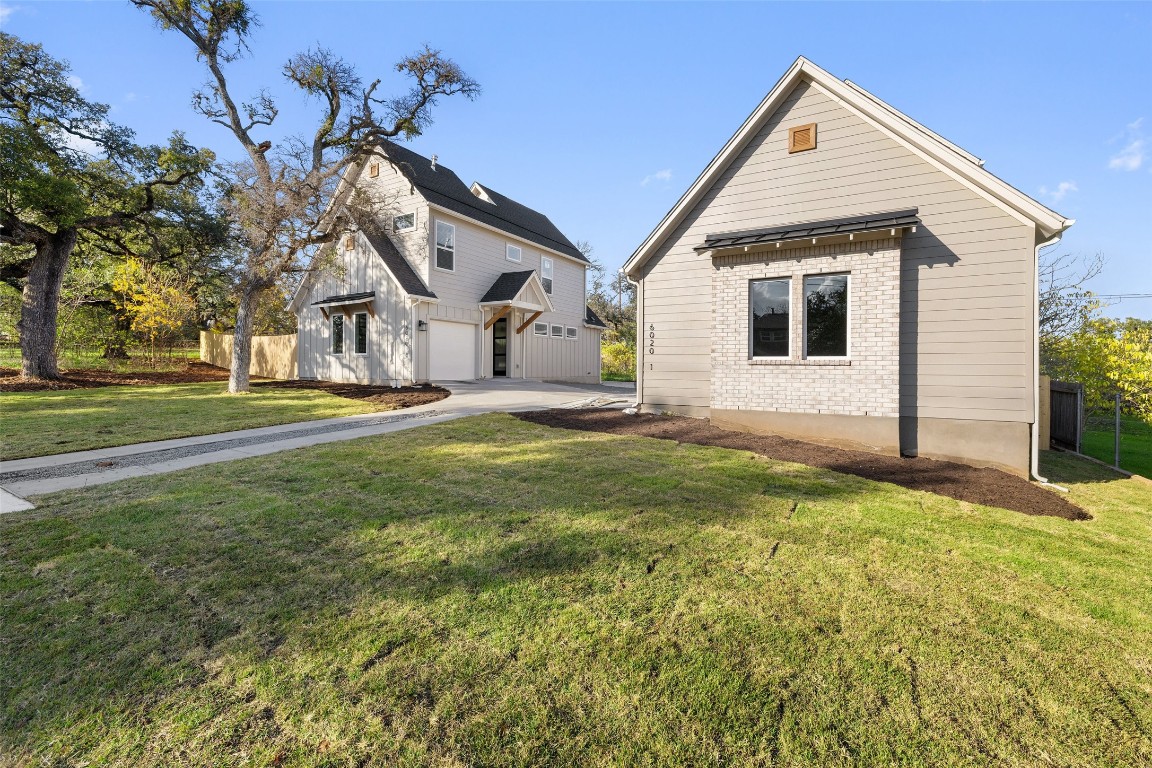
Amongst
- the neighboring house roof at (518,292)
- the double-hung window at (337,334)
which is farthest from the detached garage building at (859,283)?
the double-hung window at (337,334)

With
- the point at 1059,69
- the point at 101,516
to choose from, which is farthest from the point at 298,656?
the point at 1059,69

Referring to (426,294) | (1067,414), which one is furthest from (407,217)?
(1067,414)

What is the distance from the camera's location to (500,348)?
2034 cm

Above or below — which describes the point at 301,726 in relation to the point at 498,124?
below

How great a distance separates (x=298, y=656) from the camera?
234 centimetres

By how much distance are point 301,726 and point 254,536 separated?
7.30 ft

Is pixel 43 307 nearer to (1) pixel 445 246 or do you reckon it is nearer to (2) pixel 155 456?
(1) pixel 445 246

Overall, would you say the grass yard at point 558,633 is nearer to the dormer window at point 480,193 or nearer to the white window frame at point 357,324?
the white window frame at point 357,324

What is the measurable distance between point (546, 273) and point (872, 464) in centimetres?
1804

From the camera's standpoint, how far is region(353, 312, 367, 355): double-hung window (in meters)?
17.7

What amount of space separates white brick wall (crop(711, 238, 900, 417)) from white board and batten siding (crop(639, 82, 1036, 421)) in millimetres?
455

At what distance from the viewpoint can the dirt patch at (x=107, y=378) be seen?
13.9 m

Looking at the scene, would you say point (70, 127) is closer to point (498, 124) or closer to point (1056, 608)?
point (498, 124)

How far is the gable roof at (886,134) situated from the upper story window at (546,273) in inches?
509
